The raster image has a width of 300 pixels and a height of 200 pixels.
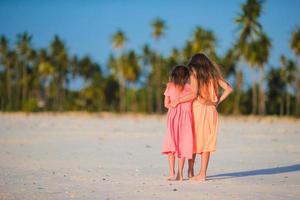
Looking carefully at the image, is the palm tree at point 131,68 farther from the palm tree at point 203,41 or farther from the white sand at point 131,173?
the white sand at point 131,173

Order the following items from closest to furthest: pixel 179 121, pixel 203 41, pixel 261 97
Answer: pixel 179 121 < pixel 261 97 < pixel 203 41

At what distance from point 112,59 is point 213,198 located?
10116cm

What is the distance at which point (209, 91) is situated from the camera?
35.3ft

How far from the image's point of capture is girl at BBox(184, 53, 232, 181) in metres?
10.7

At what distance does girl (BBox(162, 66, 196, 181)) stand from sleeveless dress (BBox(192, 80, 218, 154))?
0.42 ft

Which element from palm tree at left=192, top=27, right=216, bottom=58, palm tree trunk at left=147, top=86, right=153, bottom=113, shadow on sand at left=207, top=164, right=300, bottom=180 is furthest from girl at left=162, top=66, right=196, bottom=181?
palm tree trunk at left=147, top=86, right=153, bottom=113

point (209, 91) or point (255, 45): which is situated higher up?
point (255, 45)

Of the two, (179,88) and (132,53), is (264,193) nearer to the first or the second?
(179,88)

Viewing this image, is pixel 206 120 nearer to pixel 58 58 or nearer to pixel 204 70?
pixel 204 70

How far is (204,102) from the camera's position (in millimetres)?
10750

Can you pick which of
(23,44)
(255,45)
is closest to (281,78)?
(255,45)

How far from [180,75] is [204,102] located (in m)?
0.57

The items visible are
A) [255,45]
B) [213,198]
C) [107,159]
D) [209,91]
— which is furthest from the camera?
[255,45]

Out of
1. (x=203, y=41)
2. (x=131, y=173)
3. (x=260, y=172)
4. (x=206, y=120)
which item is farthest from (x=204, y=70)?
(x=203, y=41)
